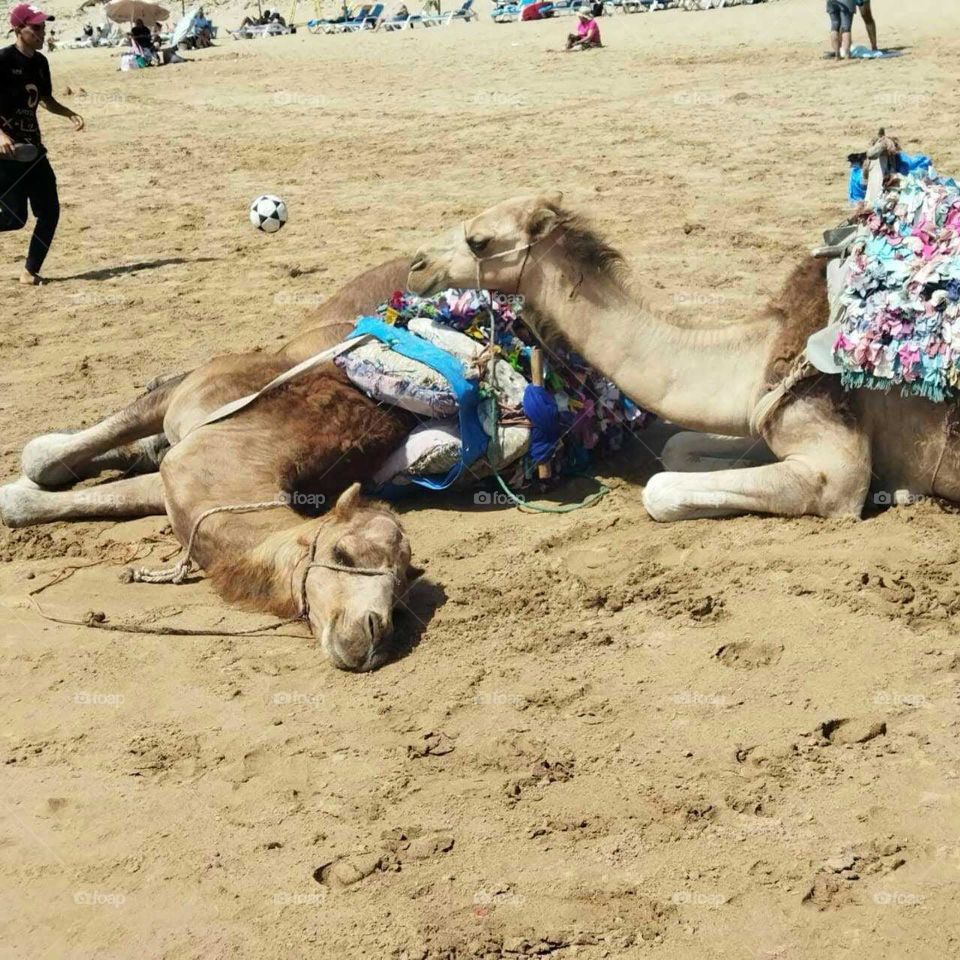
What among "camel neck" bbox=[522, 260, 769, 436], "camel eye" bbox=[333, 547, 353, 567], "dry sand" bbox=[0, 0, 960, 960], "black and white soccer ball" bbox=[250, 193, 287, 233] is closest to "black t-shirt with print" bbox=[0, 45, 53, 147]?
"black and white soccer ball" bbox=[250, 193, 287, 233]

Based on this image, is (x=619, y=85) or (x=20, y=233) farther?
(x=619, y=85)

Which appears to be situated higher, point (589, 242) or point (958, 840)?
point (589, 242)

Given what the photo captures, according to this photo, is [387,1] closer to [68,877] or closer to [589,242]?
[589,242]

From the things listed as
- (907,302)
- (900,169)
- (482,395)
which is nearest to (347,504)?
(482,395)

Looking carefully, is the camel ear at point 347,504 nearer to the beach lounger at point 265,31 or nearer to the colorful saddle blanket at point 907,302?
the colorful saddle blanket at point 907,302


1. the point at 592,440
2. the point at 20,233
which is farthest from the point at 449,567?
the point at 20,233

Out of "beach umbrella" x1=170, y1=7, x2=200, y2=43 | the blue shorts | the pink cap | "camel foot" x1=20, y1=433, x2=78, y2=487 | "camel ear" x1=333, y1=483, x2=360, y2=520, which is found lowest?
"camel foot" x1=20, y1=433, x2=78, y2=487

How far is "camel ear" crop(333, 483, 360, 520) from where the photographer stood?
5176 mm

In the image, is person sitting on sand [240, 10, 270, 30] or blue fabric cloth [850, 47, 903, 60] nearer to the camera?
blue fabric cloth [850, 47, 903, 60]

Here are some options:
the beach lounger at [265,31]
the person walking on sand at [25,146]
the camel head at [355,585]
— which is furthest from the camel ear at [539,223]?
the beach lounger at [265,31]

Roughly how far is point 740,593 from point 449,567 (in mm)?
1282

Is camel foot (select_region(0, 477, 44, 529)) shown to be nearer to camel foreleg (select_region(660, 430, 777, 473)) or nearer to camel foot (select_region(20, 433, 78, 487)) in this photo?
camel foot (select_region(20, 433, 78, 487))

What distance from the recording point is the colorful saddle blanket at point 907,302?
5.38 m

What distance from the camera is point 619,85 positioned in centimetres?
1814
